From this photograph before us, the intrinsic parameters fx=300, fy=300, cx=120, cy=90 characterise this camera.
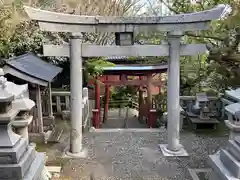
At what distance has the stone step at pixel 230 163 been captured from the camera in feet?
13.5

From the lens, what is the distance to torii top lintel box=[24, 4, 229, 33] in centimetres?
657

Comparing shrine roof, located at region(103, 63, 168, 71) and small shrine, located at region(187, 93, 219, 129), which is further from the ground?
shrine roof, located at region(103, 63, 168, 71)

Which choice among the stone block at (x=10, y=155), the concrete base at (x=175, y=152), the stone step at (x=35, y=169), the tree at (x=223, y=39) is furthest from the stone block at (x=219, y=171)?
the tree at (x=223, y=39)

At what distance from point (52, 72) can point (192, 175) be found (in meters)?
4.58

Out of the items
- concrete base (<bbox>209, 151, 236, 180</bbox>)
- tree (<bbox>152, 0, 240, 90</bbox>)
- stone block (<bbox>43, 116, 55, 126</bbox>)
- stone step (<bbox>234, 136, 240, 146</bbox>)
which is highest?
tree (<bbox>152, 0, 240, 90</bbox>)

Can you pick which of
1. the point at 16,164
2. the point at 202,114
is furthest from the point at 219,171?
the point at 202,114

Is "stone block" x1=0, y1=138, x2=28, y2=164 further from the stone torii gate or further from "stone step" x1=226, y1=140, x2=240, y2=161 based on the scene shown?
"stone step" x1=226, y1=140, x2=240, y2=161

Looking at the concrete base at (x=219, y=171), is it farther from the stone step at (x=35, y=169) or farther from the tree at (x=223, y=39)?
the tree at (x=223, y=39)

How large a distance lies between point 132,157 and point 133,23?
10.1ft

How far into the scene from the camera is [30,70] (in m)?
Result: 7.43

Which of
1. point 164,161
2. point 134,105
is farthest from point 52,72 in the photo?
point 134,105

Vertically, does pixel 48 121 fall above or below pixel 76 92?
below

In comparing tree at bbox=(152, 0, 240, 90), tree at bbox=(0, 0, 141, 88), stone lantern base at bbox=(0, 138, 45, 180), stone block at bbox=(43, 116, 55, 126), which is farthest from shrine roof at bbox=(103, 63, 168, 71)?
stone lantern base at bbox=(0, 138, 45, 180)

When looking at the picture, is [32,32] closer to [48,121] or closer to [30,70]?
[48,121]
